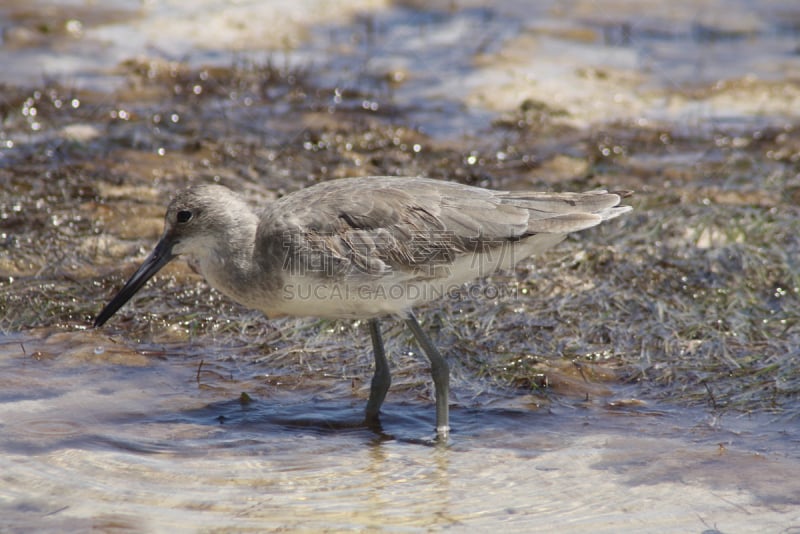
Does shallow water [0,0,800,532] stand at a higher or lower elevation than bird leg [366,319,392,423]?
lower

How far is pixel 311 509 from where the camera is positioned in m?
4.22

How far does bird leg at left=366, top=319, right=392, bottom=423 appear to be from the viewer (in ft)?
17.2

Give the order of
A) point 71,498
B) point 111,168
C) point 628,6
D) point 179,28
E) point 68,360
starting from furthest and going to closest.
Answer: point 628,6 → point 179,28 → point 111,168 → point 68,360 → point 71,498

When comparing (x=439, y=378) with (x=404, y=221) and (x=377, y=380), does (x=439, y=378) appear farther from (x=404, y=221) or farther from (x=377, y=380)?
(x=404, y=221)

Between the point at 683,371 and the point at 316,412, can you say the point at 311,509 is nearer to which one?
the point at 316,412

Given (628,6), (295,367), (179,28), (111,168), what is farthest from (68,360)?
(628,6)

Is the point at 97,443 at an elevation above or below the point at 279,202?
below

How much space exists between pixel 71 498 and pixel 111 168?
4034 mm

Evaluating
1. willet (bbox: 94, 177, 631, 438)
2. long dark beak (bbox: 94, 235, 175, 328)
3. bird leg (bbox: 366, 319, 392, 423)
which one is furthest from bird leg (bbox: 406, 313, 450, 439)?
long dark beak (bbox: 94, 235, 175, 328)

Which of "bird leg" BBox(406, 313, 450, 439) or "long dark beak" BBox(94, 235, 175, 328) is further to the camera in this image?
"long dark beak" BBox(94, 235, 175, 328)

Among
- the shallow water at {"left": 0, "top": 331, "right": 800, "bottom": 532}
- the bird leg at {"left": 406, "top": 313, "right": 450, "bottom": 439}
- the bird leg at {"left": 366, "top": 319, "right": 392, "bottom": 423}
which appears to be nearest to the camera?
the shallow water at {"left": 0, "top": 331, "right": 800, "bottom": 532}

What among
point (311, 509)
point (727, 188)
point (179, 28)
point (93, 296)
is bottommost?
point (311, 509)

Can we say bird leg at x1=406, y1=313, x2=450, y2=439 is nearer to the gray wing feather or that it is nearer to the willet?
the willet

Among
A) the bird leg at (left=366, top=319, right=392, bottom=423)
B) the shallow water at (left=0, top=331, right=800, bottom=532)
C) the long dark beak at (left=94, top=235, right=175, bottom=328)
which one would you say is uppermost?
the long dark beak at (left=94, top=235, right=175, bottom=328)
